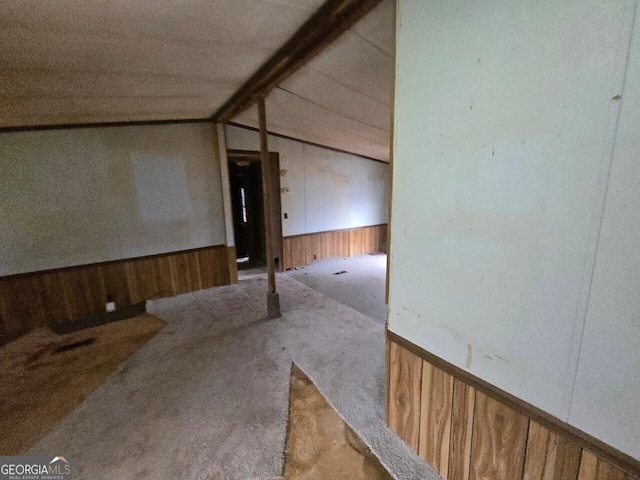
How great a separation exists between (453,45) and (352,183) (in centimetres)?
513

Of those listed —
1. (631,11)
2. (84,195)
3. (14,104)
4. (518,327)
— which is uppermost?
(14,104)

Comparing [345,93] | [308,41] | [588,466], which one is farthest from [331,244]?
[588,466]

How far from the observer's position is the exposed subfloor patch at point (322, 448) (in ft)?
4.69

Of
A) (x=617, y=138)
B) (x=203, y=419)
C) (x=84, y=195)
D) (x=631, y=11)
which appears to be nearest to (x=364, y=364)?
(x=203, y=419)

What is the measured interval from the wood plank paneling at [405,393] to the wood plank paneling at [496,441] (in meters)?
0.30

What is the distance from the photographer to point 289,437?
1.66 metres

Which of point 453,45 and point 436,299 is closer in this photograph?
point 453,45

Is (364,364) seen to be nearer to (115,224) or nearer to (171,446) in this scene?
(171,446)

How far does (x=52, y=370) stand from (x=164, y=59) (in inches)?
106

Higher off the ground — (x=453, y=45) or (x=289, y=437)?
(x=453, y=45)

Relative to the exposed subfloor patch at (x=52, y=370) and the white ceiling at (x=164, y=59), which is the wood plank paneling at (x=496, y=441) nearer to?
the white ceiling at (x=164, y=59)

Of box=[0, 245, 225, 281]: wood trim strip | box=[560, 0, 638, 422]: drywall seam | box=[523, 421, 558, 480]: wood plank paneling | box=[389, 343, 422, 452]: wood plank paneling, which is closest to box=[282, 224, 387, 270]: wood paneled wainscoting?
box=[0, 245, 225, 281]: wood trim strip

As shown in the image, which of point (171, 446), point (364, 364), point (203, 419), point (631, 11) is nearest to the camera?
point (631, 11)

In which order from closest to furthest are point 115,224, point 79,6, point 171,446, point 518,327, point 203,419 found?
point 518,327, point 79,6, point 171,446, point 203,419, point 115,224
